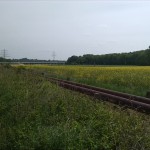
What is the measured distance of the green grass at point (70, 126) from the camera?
6.44 metres

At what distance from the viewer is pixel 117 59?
387 ft

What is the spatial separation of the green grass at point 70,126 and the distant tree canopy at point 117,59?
8423 cm

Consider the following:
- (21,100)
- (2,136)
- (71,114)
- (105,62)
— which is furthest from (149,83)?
(105,62)

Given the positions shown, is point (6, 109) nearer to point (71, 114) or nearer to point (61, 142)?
point (71, 114)

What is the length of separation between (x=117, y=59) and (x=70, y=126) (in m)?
112

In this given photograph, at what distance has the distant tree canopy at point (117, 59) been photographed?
315 feet

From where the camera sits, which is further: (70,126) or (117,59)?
(117,59)

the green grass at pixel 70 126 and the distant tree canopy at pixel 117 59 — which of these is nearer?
the green grass at pixel 70 126

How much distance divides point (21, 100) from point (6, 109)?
54 centimetres

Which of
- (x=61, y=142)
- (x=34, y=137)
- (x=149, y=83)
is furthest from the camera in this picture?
(x=149, y=83)

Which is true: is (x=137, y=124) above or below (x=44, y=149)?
above

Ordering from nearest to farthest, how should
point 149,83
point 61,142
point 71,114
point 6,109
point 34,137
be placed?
point 61,142
point 34,137
point 71,114
point 6,109
point 149,83

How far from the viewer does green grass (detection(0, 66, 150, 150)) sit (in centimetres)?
644

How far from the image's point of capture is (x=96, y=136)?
6.92 m
